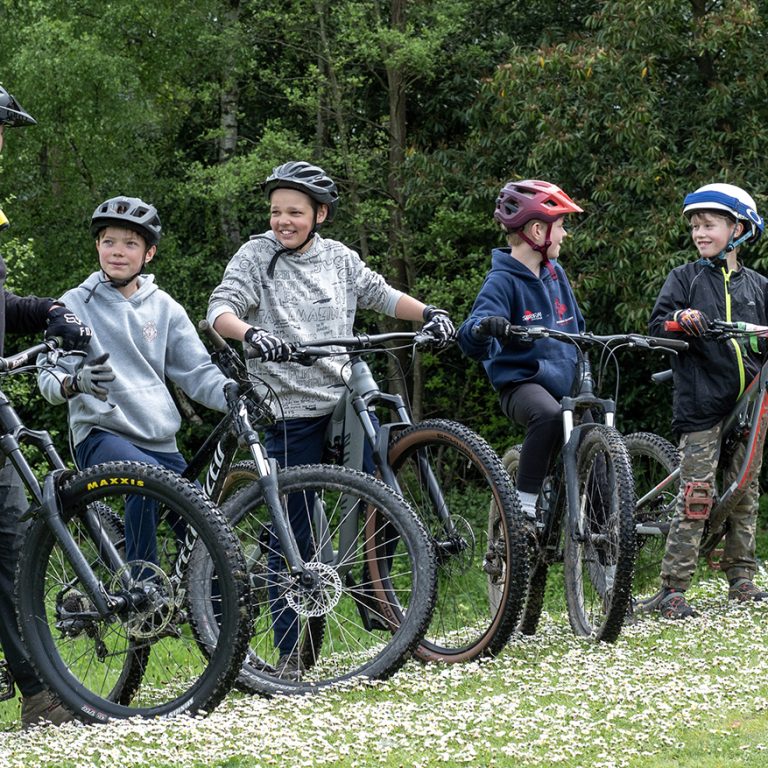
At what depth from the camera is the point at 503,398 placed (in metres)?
6.75

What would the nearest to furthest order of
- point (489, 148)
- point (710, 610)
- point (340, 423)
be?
point (340, 423), point (710, 610), point (489, 148)

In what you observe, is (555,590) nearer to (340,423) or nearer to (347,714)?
(340,423)

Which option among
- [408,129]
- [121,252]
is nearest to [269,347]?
[121,252]

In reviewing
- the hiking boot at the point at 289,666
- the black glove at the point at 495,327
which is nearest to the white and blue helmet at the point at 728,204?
the black glove at the point at 495,327

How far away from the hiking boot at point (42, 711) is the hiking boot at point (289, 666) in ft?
2.65

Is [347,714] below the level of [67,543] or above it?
below

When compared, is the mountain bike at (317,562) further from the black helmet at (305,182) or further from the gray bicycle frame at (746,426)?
the gray bicycle frame at (746,426)

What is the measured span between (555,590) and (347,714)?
9.74 meters

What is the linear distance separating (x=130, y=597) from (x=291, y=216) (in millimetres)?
2037

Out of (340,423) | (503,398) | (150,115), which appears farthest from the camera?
(150,115)

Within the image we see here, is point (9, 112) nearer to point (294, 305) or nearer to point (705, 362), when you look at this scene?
point (294, 305)

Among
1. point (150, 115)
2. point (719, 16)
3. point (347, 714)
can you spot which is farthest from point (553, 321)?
point (150, 115)

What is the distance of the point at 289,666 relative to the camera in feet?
18.0

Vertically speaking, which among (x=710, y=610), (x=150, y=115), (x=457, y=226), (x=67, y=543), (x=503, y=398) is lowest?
(x=710, y=610)
